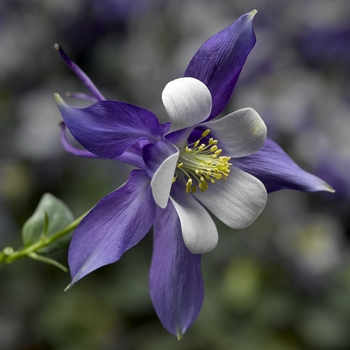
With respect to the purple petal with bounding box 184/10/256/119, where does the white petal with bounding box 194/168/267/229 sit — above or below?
below

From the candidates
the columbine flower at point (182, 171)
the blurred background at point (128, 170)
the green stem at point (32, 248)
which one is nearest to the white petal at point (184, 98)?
the columbine flower at point (182, 171)

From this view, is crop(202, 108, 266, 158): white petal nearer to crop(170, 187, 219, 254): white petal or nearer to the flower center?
the flower center

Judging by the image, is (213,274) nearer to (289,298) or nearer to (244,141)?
(289,298)

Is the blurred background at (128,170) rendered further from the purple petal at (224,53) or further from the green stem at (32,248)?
the purple petal at (224,53)

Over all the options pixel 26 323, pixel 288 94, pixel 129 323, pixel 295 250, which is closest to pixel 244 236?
pixel 295 250

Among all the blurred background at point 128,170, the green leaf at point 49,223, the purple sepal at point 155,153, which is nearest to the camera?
the purple sepal at point 155,153

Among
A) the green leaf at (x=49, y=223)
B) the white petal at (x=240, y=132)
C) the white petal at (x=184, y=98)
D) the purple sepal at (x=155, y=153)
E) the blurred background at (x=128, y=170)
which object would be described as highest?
the white petal at (x=184, y=98)

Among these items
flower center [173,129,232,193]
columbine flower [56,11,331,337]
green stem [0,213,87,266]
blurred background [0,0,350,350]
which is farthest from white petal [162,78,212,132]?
blurred background [0,0,350,350]
